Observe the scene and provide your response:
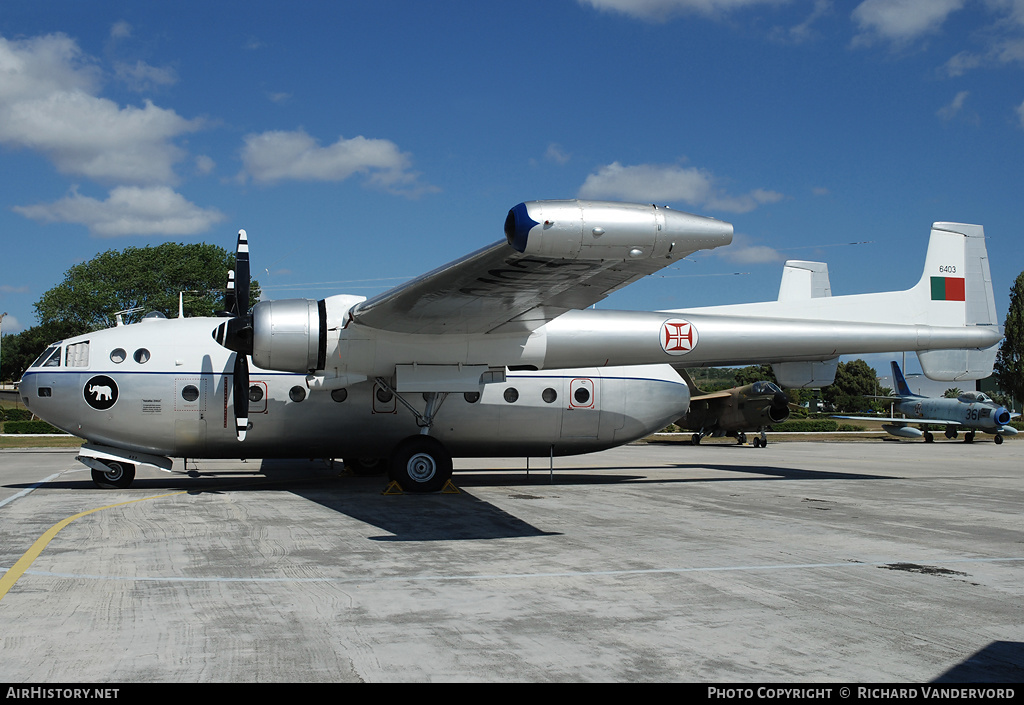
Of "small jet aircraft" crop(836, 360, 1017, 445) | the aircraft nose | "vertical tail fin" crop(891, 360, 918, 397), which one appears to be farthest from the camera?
"vertical tail fin" crop(891, 360, 918, 397)

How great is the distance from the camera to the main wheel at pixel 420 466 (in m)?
14.0

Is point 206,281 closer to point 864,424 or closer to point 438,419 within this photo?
point 438,419

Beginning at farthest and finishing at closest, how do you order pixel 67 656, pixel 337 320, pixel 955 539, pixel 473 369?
1. pixel 473 369
2. pixel 337 320
3. pixel 955 539
4. pixel 67 656

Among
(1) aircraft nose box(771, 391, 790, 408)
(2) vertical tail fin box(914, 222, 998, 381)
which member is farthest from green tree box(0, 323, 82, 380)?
(2) vertical tail fin box(914, 222, 998, 381)

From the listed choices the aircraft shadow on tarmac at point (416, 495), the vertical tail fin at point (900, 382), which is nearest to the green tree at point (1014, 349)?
the vertical tail fin at point (900, 382)

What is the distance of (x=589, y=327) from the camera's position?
14414mm

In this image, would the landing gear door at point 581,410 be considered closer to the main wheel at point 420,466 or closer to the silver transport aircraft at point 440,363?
the silver transport aircraft at point 440,363

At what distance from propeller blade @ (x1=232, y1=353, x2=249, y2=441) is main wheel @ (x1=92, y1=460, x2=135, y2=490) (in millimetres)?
2825

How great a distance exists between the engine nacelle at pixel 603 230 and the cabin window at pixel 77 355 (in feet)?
35.1

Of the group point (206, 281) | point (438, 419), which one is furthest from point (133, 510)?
point (206, 281)

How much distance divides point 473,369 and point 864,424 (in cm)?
6069

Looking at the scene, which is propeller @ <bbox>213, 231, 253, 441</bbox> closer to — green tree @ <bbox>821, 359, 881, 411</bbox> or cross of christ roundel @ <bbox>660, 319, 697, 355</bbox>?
cross of christ roundel @ <bbox>660, 319, 697, 355</bbox>

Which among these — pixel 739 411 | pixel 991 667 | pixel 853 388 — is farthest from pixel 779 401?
pixel 853 388

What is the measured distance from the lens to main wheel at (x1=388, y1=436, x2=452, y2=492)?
1398cm
